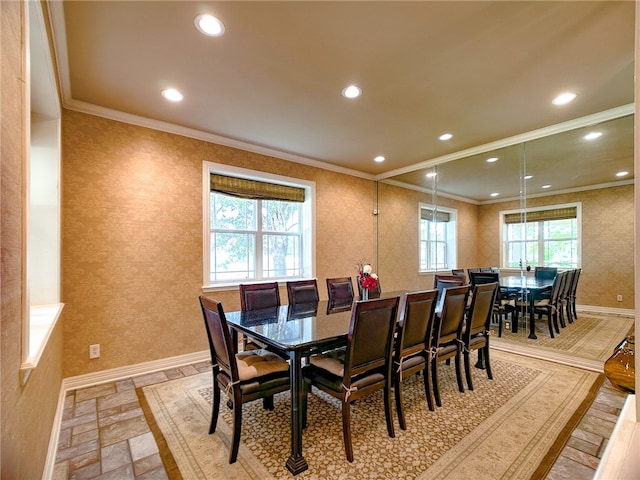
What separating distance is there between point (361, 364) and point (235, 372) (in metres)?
0.80

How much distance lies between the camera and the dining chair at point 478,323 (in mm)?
2680

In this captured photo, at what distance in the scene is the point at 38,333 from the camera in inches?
66.4

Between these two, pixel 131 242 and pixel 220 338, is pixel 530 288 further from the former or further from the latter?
pixel 131 242

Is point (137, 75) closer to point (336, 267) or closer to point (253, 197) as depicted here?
point (253, 197)

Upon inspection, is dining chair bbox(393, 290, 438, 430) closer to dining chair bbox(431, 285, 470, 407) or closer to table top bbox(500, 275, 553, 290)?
dining chair bbox(431, 285, 470, 407)

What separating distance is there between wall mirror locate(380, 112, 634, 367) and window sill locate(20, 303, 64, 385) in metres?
4.62

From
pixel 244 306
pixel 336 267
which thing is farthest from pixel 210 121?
pixel 336 267

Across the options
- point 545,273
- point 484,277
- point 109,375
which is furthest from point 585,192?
point 109,375

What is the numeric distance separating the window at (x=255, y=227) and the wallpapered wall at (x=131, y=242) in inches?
8.8

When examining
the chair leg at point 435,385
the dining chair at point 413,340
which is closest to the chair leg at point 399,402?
the dining chair at point 413,340

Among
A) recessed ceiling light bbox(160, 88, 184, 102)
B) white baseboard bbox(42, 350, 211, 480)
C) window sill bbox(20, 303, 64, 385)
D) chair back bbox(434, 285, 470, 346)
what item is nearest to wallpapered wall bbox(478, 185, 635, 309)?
chair back bbox(434, 285, 470, 346)

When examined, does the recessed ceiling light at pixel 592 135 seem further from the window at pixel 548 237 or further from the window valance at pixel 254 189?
the window valance at pixel 254 189

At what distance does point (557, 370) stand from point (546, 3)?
338 centimetres

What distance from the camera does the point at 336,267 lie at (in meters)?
4.91
